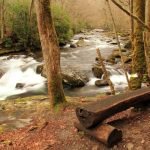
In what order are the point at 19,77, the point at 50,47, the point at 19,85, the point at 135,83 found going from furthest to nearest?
the point at 19,77 → the point at 19,85 → the point at 135,83 → the point at 50,47

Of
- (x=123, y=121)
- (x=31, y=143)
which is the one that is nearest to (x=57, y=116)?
(x=31, y=143)

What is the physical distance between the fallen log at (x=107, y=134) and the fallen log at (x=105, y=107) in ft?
0.45

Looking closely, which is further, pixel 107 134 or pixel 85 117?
pixel 85 117

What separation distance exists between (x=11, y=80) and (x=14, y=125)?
29.9 ft

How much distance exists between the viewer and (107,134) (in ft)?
19.5

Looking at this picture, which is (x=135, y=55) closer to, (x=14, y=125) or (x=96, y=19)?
(x=14, y=125)

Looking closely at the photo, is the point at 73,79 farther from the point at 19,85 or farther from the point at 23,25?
the point at 23,25

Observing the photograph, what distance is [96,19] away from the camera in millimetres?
56094

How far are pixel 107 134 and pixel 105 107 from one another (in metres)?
0.59

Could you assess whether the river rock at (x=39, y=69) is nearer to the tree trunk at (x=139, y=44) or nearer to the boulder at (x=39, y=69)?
the boulder at (x=39, y=69)

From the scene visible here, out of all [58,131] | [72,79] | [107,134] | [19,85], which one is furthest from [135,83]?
[19,85]

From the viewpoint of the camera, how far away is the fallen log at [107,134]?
19.6 ft

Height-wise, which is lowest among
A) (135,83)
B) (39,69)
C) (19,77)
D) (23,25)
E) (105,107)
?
(19,77)

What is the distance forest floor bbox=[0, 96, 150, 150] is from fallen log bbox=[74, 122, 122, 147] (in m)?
0.12
